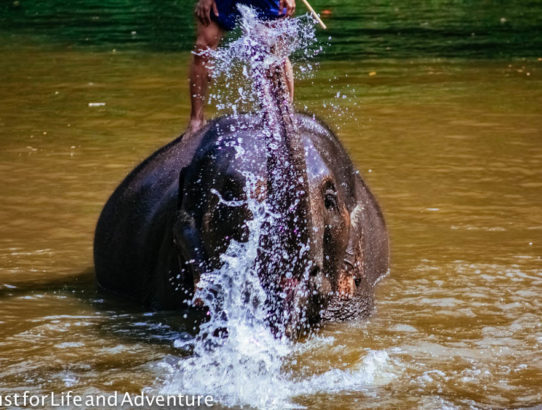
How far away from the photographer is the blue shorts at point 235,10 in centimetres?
611

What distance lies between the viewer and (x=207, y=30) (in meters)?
6.44

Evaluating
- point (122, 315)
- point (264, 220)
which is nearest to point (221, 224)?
point (264, 220)

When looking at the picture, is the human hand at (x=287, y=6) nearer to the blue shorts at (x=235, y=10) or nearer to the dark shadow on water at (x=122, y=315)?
the blue shorts at (x=235, y=10)

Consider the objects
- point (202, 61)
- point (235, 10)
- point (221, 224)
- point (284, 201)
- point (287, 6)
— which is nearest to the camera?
point (284, 201)

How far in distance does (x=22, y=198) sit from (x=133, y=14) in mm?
13285

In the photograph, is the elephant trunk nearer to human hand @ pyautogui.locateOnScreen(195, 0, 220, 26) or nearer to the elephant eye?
the elephant eye

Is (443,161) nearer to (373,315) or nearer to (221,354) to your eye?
(373,315)

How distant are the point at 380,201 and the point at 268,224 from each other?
3.28 metres

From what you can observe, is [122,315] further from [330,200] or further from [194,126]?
[330,200]

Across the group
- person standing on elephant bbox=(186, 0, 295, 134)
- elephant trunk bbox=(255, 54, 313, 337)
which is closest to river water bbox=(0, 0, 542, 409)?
elephant trunk bbox=(255, 54, 313, 337)

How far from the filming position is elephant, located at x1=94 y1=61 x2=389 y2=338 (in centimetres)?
432

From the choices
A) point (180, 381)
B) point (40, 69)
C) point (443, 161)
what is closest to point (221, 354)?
point (180, 381)

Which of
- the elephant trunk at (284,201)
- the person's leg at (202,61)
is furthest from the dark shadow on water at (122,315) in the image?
the person's leg at (202,61)

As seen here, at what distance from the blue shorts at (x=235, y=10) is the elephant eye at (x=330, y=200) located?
1515 mm
